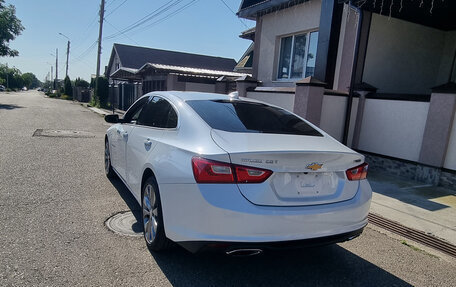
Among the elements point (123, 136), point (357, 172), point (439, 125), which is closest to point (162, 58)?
point (439, 125)

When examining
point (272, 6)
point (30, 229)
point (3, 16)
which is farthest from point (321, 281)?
point (3, 16)

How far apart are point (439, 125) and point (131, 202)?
564cm

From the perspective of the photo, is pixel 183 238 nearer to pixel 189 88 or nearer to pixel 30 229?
pixel 30 229

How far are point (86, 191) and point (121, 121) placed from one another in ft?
3.88

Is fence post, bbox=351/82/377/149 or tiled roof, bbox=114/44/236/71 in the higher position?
tiled roof, bbox=114/44/236/71

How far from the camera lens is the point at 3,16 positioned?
23781 millimetres

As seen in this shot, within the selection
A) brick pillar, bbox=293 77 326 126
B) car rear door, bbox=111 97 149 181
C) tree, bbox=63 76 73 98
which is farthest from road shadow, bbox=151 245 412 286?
tree, bbox=63 76 73 98

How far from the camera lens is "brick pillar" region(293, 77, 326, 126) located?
6969mm

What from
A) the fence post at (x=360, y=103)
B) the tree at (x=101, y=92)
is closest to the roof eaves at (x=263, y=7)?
the fence post at (x=360, y=103)

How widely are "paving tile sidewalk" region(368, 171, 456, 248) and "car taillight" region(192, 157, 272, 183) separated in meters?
2.85

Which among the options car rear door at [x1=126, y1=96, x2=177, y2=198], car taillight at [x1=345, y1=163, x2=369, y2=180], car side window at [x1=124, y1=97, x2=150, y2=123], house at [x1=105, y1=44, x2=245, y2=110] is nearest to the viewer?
car taillight at [x1=345, y1=163, x2=369, y2=180]

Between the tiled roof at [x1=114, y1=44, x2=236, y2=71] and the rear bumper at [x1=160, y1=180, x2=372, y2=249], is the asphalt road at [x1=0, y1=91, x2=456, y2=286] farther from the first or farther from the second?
the tiled roof at [x1=114, y1=44, x2=236, y2=71]

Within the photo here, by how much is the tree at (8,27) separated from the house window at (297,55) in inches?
927

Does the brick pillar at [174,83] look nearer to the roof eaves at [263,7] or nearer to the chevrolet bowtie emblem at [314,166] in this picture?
the roof eaves at [263,7]
